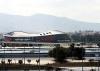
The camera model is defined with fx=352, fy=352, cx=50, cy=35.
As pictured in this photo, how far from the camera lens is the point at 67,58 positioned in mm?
20766

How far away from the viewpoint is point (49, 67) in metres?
17.4

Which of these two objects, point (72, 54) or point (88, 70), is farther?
point (72, 54)

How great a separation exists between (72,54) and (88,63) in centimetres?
294

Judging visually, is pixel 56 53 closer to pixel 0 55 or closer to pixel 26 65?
pixel 26 65

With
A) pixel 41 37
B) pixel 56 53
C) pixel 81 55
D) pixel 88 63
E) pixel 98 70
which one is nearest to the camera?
pixel 98 70

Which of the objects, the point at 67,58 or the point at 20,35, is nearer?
the point at 67,58

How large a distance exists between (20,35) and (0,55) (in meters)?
28.6

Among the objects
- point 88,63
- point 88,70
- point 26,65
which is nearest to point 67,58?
point 88,63

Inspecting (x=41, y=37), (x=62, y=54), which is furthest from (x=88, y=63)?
(x=41, y=37)

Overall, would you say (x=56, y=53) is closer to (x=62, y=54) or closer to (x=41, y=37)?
(x=62, y=54)

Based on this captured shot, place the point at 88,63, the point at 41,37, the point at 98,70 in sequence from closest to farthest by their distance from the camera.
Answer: the point at 98,70 → the point at 88,63 → the point at 41,37

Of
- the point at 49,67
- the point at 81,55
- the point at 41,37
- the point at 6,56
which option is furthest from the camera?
the point at 41,37

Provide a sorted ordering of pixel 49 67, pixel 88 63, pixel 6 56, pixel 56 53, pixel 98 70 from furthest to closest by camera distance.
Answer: pixel 6 56 < pixel 56 53 < pixel 88 63 < pixel 49 67 < pixel 98 70

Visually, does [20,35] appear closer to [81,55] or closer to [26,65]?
[81,55]
